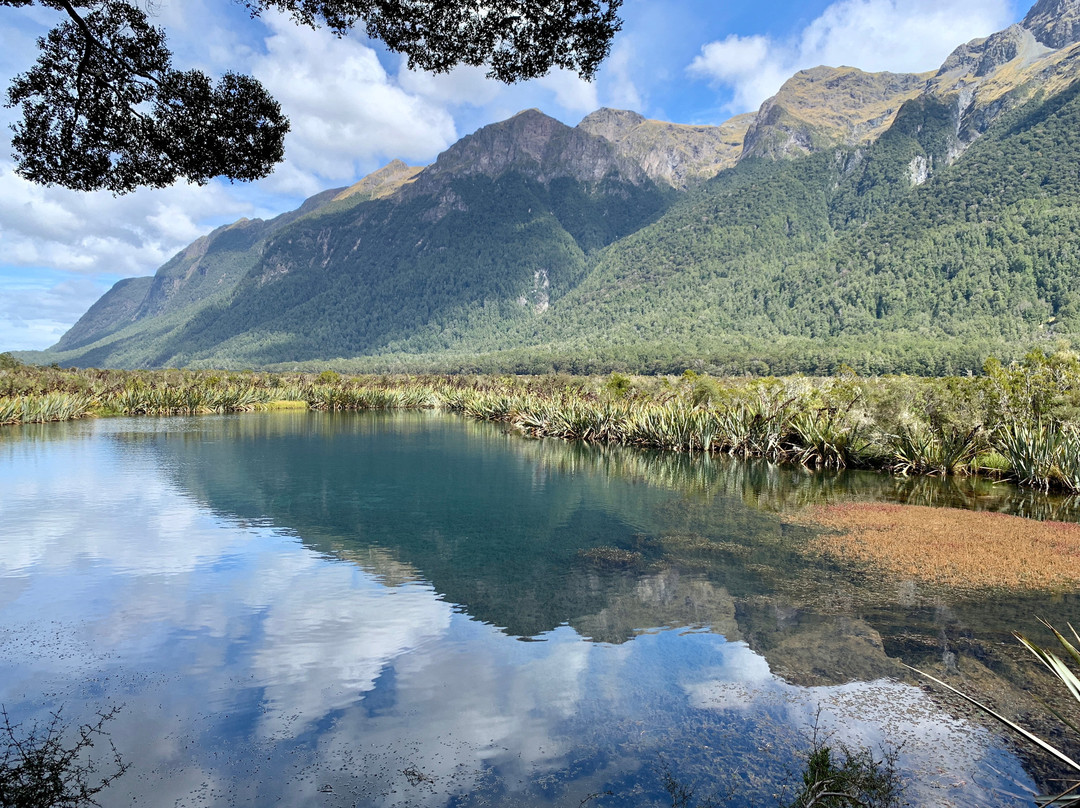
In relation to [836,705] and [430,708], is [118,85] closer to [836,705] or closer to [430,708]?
[430,708]

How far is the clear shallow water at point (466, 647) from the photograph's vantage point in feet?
11.2

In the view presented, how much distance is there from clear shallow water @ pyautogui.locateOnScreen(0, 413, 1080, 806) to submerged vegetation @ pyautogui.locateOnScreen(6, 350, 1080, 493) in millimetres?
3118

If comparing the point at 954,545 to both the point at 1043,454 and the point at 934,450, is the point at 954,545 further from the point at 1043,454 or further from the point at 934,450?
the point at 934,450

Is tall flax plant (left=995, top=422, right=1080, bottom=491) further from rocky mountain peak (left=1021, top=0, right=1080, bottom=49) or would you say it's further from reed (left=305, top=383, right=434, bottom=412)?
rocky mountain peak (left=1021, top=0, right=1080, bottom=49)

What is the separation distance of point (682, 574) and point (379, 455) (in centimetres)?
1171

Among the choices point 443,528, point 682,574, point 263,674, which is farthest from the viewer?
point 443,528

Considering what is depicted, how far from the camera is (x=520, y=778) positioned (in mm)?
3332

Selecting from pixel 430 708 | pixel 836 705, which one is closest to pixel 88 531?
pixel 430 708

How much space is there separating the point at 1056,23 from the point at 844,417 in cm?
23307

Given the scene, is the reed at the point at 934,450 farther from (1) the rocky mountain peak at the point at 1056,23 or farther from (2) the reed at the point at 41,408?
(1) the rocky mountain peak at the point at 1056,23

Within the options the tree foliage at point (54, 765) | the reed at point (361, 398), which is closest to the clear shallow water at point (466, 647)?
the tree foliage at point (54, 765)

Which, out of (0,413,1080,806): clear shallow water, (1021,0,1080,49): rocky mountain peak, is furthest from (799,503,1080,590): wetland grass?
(1021,0,1080,49): rocky mountain peak

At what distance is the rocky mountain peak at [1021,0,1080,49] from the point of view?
176 metres

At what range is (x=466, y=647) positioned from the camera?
5.00 m
